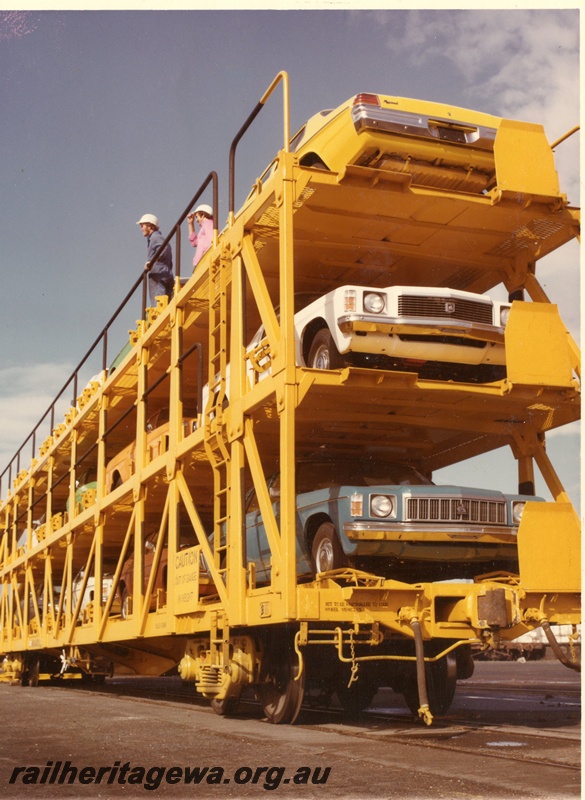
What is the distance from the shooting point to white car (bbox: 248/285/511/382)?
827 centimetres

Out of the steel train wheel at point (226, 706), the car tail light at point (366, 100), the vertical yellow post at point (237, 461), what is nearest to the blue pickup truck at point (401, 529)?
the vertical yellow post at point (237, 461)

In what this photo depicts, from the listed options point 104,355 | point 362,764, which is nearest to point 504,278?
point 362,764

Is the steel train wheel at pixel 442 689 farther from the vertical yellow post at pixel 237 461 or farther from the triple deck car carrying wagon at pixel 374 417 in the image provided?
the vertical yellow post at pixel 237 461

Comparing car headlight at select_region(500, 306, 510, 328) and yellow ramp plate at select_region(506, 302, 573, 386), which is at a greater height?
car headlight at select_region(500, 306, 510, 328)

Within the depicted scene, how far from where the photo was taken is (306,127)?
951 cm

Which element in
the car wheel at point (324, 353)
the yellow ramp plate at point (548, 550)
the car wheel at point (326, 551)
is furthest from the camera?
the car wheel at point (324, 353)

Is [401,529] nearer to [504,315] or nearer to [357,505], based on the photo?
[357,505]

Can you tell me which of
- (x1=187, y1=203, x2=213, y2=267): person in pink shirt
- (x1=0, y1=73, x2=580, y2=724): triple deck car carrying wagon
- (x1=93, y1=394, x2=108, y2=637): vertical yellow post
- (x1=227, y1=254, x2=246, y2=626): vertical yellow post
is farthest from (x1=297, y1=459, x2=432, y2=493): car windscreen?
(x1=93, y1=394, x2=108, y2=637): vertical yellow post

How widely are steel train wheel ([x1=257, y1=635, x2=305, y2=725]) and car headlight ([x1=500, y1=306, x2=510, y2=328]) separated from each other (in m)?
3.36

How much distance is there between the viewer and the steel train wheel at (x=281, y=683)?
8711 millimetres

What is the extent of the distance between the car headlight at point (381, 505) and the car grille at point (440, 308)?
5.01 feet

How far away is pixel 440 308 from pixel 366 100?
1.94m

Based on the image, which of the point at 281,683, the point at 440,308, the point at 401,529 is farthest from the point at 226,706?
the point at 440,308

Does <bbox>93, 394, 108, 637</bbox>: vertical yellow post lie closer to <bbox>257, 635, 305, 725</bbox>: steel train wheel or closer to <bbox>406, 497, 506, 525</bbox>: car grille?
<bbox>257, 635, 305, 725</bbox>: steel train wheel
